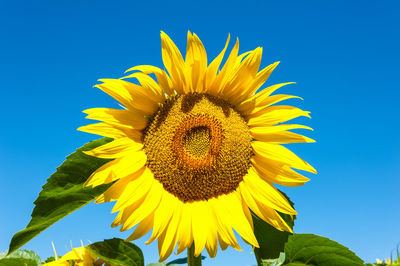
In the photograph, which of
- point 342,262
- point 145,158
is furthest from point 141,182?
point 342,262

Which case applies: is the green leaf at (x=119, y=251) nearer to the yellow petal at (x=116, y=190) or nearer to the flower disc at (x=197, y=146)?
the yellow petal at (x=116, y=190)

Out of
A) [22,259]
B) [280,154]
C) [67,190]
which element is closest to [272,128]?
[280,154]

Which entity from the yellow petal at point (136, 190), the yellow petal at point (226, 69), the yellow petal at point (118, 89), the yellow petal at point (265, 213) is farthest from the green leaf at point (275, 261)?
the yellow petal at point (118, 89)

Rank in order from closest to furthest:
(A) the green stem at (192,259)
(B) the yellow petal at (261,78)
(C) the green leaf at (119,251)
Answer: (C) the green leaf at (119,251) < (A) the green stem at (192,259) < (B) the yellow petal at (261,78)

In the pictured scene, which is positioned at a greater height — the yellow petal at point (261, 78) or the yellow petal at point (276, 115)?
the yellow petal at point (261, 78)

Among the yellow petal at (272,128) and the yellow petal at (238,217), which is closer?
the yellow petal at (238,217)

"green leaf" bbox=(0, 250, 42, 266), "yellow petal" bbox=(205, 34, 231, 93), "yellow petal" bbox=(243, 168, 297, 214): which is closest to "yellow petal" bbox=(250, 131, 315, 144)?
"yellow petal" bbox=(243, 168, 297, 214)
